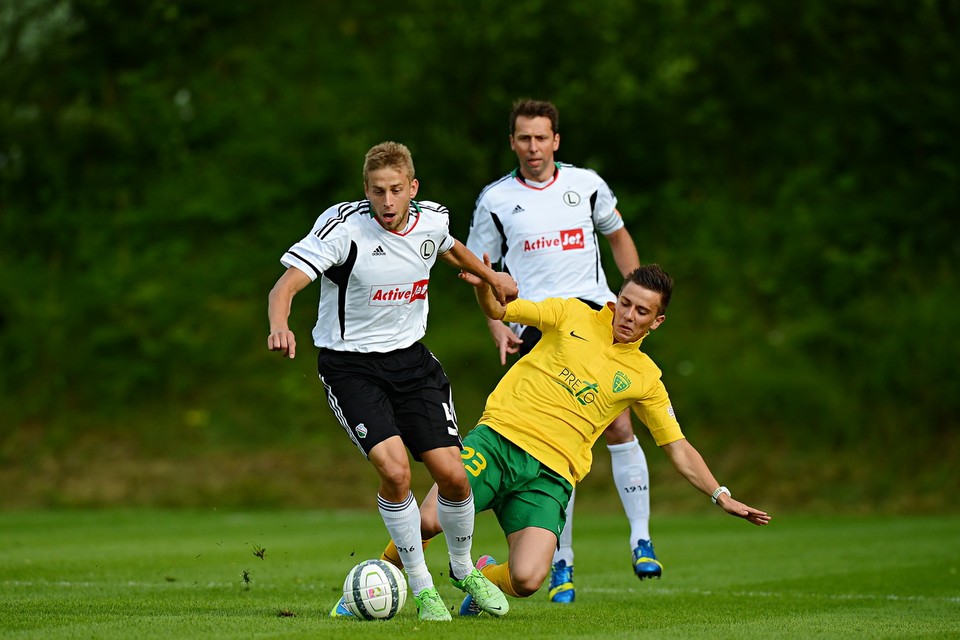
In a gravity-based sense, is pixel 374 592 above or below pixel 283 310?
below

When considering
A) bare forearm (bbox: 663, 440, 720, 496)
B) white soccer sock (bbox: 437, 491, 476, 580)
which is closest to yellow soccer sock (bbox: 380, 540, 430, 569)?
white soccer sock (bbox: 437, 491, 476, 580)

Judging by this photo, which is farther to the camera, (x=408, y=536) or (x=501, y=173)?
(x=501, y=173)

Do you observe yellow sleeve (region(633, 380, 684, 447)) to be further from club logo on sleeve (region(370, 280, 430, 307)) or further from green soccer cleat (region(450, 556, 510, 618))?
club logo on sleeve (region(370, 280, 430, 307))

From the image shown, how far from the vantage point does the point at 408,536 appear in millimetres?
6965

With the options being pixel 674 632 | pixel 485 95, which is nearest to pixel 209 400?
pixel 485 95

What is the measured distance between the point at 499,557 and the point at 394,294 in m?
5.71

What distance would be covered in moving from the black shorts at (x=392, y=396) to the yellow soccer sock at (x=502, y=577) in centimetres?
76

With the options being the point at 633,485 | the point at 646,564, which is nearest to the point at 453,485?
the point at 646,564

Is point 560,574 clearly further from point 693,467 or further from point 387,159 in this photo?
point 387,159

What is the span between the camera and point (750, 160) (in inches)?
879

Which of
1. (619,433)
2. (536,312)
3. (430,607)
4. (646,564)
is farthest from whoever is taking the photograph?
(619,433)

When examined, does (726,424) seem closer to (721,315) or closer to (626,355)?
(721,315)

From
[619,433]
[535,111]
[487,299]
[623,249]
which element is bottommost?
[619,433]

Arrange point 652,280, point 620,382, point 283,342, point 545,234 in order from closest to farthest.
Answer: point 283,342 < point 652,280 < point 620,382 < point 545,234
